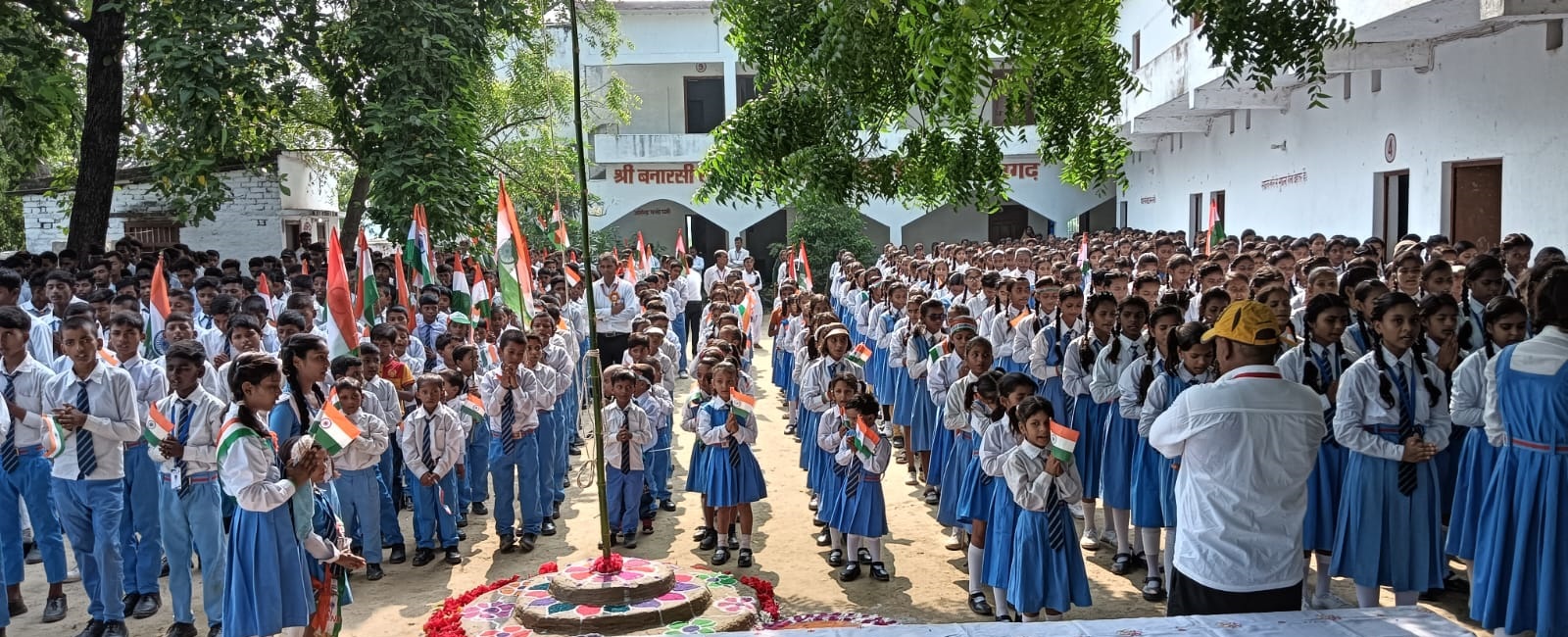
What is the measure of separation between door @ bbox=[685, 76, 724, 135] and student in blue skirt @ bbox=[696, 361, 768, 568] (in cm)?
2417

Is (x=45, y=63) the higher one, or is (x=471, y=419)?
(x=45, y=63)

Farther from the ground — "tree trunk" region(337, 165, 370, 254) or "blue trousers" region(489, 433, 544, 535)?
"tree trunk" region(337, 165, 370, 254)

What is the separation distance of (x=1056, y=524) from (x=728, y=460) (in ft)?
7.96

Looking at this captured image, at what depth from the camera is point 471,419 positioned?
27.1ft

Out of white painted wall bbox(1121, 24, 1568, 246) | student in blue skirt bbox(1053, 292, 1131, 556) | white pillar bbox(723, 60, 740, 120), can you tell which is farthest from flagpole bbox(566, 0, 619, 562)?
white pillar bbox(723, 60, 740, 120)

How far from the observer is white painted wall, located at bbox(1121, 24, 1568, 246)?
1047 centimetres

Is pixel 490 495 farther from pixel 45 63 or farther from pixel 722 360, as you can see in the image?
pixel 45 63

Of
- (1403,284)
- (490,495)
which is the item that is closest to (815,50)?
(1403,284)

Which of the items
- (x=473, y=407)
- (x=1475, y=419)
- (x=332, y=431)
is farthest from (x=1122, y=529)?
(x=332, y=431)

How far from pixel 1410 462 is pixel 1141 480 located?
4.67ft

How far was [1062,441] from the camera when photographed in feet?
18.3

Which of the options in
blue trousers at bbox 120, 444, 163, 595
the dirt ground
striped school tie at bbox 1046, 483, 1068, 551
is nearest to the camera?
striped school tie at bbox 1046, 483, 1068, 551

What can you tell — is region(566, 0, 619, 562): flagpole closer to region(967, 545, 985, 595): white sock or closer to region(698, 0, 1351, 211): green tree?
region(698, 0, 1351, 211): green tree

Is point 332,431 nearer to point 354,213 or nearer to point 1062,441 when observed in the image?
point 1062,441
